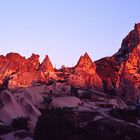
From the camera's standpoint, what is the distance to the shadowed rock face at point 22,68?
14700 cm

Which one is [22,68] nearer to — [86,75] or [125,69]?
[86,75]

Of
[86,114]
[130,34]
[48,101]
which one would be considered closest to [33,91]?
[48,101]

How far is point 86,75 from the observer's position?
5778 inches

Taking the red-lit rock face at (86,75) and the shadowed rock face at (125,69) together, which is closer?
the red-lit rock face at (86,75)

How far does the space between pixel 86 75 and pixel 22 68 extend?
21.6 m

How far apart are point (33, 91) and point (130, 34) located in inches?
3313

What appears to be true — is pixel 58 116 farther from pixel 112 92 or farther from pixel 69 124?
pixel 112 92

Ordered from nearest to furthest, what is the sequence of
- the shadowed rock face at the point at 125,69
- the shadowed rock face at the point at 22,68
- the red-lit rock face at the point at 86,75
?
the red-lit rock face at the point at 86,75 → the shadowed rock face at the point at 22,68 → the shadowed rock face at the point at 125,69

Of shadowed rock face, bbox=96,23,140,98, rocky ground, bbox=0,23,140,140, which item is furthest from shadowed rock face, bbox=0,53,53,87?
shadowed rock face, bbox=96,23,140,98

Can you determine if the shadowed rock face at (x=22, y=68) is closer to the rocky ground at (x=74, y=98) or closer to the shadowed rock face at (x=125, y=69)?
the rocky ground at (x=74, y=98)

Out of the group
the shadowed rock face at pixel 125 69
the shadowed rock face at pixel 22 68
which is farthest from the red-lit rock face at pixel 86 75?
the shadowed rock face at pixel 22 68

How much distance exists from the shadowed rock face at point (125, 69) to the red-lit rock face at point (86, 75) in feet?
14.4

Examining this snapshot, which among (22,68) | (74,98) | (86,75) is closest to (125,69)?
(86,75)

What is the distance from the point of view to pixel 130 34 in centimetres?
16900
